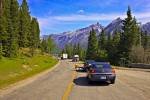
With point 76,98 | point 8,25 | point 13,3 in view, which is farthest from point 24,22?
point 76,98

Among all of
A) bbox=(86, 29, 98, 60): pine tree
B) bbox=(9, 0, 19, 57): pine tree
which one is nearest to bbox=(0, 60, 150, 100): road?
bbox=(9, 0, 19, 57): pine tree

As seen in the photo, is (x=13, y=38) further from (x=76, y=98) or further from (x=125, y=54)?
(x=76, y=98)

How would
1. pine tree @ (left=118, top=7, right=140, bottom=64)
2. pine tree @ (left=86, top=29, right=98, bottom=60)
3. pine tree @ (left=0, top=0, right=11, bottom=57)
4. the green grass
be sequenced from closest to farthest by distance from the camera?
the green grass < pine tree @ (left=0, top=0, right=11, bottom=57) < pine tree @ (left=118, top=7, right=140, bottom=64) < pine tree @ (left=86, top=29, right=98, bottom=60)

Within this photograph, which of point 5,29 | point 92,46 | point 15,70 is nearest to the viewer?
point 15,70

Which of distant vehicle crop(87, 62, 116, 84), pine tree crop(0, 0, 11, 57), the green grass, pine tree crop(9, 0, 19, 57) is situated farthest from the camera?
pine tree crop(9, 0, 19, 57)

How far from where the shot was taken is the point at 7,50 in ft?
257

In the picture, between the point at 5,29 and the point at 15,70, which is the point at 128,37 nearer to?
the point at 5,29

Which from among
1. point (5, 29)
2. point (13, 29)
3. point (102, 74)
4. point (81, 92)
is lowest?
point (81, 92)

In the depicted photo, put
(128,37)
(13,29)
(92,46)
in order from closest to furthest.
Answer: (13,29) < (128,37) < (92,46)

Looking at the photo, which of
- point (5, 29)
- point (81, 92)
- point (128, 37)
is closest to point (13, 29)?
point (5, 29)

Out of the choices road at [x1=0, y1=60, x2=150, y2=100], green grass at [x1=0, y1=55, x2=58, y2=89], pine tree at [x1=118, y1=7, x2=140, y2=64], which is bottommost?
road at [x1=0, y1=60, x2=150, y2=100]

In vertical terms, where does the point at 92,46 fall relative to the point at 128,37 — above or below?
above

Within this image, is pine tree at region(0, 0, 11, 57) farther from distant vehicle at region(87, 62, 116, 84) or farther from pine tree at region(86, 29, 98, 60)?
pine tree at region(86, 29, 98, 60)

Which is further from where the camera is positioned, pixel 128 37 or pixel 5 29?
pixel 128 37
